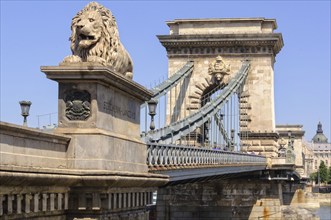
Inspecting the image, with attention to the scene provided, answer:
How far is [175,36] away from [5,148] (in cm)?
4968

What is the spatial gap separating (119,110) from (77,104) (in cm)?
165

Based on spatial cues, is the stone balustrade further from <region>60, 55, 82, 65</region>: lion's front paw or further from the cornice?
the cornice

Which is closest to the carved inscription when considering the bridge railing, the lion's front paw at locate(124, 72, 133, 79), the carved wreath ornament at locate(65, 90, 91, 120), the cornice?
the carved wreath ornament at locate(65, 90, 91, 120)

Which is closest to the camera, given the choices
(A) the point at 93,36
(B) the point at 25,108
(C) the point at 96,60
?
(C) the point at 96,60

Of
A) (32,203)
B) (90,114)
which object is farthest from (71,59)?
(32,203)

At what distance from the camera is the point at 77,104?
17312 millimetres

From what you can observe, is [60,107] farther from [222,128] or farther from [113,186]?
[222,128]

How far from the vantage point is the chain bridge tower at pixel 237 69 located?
62562 mm

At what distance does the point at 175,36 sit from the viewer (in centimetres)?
6331

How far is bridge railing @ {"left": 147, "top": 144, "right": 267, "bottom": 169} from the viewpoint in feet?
76.8

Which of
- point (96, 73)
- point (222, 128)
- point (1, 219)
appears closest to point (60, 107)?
point (96, 73)

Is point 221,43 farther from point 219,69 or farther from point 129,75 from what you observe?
point 129,75

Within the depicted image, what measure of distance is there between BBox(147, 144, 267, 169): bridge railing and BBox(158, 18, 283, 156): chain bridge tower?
531 inches

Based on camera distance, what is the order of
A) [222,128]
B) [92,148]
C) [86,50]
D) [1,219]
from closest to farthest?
[1,219] < [92,148] < [86,50] < [222,128]
